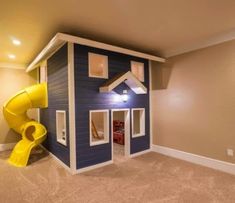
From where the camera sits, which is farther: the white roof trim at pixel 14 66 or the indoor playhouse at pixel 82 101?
the white roof trim at pixel 14 66

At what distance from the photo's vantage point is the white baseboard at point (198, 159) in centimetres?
376

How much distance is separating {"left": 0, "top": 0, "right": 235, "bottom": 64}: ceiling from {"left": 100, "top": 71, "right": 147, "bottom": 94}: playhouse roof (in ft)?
2.94

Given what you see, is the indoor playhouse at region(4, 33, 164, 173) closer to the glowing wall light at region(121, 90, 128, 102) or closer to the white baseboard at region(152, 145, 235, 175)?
the glowing wall light at region(121, 90, 128, 102)

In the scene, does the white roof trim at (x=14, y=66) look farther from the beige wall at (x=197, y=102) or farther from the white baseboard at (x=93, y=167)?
the beige wall at (x=197, y=102)

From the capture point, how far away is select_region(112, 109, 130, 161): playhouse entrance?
484cm

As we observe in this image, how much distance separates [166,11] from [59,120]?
3631 millimetres

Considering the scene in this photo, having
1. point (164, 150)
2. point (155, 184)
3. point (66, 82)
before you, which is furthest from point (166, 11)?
point (164, 150)

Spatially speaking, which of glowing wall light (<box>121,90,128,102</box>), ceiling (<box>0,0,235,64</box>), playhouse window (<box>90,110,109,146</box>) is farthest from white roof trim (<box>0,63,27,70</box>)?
glowing wall light (<box>121,90,128,102</box>)

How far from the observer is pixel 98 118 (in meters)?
8.16

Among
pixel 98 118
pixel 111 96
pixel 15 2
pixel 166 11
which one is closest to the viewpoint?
pixel 15 2

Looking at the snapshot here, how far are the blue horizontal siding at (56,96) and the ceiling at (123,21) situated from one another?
1.75ft

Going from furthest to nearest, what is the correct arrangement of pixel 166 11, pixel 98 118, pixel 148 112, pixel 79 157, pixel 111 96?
pixel 98 118
pixel 148 112
pixel 111 96
pixel 79 157
pixel 166 11

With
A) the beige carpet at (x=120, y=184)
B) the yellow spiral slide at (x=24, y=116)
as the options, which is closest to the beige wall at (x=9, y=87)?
the yellow spiral slide at (x=24, y=116)

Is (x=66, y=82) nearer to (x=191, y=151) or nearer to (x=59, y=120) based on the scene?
→ (x=59, y=120)
